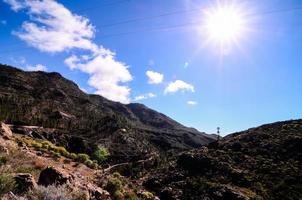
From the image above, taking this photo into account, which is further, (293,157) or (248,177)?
(293,157)

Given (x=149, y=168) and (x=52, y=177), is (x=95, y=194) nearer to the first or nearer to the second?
(x=52, y=177)

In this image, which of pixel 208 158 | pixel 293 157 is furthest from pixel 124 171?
pixel 293 157

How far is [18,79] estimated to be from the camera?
461 feet

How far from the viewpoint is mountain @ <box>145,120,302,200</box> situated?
115 feet

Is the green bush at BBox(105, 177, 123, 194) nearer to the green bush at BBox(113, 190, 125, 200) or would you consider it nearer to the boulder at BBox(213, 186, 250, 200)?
the green bush at BBox(113, 190, 125, 200)

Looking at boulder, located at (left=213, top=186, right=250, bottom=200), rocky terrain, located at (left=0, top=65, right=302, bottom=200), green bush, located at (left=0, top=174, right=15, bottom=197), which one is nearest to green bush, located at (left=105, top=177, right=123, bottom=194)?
rocky terrain, located at (left=0, top=65, right=302, bottom=200)

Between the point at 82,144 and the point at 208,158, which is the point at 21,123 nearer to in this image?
the point at 82,144

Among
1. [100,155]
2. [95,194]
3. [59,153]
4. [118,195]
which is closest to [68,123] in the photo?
[100,155]

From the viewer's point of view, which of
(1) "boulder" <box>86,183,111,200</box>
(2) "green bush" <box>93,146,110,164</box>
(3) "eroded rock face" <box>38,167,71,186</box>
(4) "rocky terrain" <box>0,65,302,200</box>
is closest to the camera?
(3) "eroded rock face" <box>38,167,71,186</box>

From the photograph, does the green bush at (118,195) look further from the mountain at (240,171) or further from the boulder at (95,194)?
the mountain at (240,171)

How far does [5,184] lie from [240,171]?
3674cm

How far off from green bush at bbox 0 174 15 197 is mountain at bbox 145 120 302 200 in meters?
27.2

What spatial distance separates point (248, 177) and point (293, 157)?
9.50 metres

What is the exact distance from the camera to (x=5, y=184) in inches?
329
